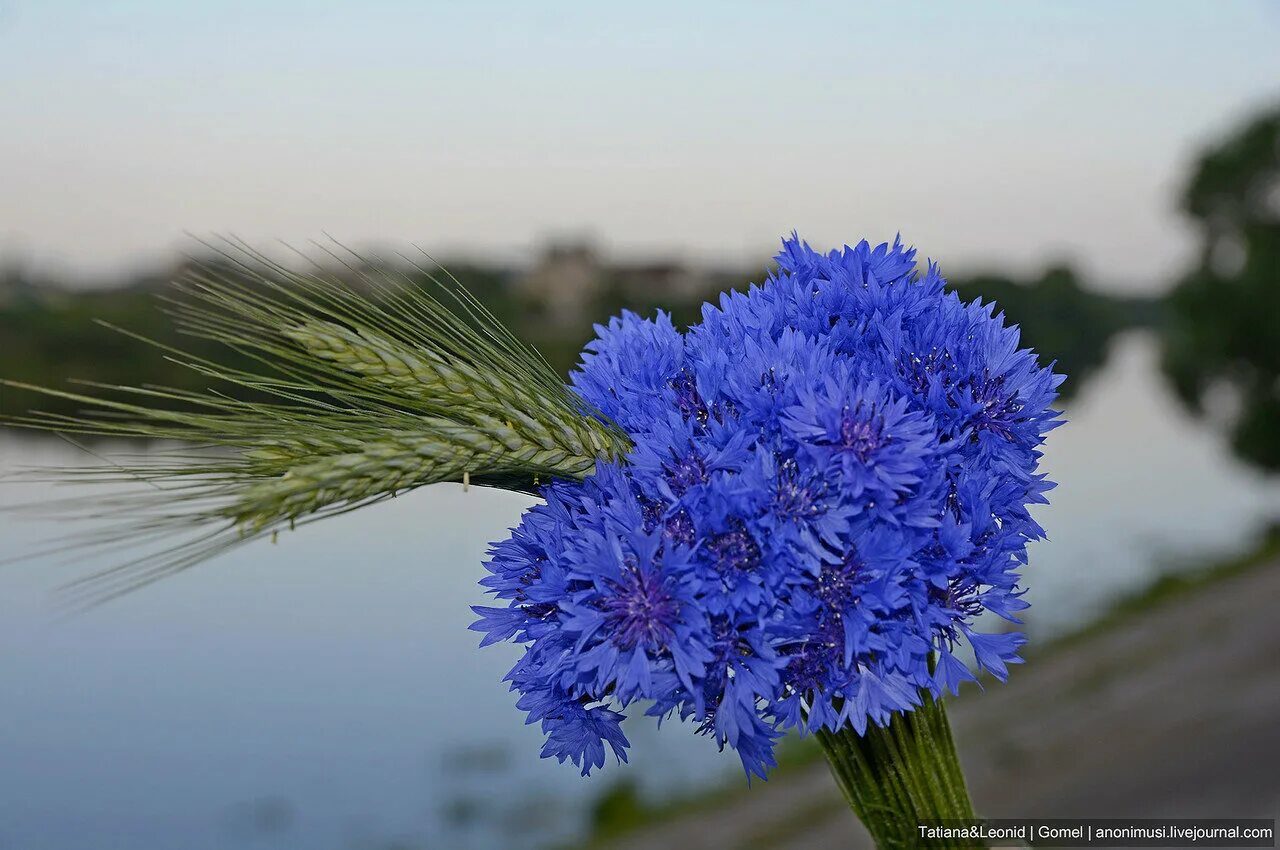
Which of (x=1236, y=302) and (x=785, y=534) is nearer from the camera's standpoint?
(x=785, y=534)

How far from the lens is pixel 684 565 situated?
163 centimetres

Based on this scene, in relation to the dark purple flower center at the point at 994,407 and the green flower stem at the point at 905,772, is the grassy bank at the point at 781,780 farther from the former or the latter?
the dark purple flower center at the point at 994,407

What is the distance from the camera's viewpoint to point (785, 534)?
1610 mm

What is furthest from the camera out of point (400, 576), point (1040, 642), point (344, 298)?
point (400, 576)

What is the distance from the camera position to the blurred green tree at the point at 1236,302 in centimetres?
2638

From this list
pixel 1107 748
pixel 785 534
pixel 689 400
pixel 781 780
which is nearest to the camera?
pixel 785 534

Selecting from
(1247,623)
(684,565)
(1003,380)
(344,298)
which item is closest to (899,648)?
(684,565)

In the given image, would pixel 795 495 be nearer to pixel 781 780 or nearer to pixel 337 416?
pixel 337 416

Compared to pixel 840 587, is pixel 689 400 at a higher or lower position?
higher

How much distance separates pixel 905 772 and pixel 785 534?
65 cm

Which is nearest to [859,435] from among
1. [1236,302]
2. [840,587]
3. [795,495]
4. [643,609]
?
[795,495]

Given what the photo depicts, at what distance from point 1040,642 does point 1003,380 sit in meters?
11.3

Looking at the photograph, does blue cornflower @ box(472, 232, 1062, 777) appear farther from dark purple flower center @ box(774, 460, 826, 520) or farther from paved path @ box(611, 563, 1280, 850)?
paved path @ box(611, 563, 1280, 850)

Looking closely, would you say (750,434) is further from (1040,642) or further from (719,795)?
(1040,642)
